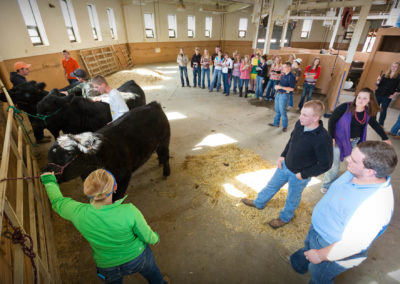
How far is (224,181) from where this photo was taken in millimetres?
3732

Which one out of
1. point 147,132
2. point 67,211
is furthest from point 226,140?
point 67,211

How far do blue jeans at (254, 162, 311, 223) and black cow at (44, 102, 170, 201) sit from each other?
6.13ft

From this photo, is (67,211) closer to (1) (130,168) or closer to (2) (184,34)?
(1) (130,168)

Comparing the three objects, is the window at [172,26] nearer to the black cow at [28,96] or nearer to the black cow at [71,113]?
the black cow at [28,96]

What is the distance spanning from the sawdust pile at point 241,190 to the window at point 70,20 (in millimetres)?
10249

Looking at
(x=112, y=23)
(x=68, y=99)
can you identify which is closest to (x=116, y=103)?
(x=68, y=99)

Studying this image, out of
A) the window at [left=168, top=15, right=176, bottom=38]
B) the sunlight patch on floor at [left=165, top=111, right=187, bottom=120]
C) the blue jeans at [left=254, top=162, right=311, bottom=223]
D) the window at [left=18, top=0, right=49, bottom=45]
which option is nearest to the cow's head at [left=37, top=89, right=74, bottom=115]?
the sunlight patch on floor at [left=165, top=111, right=187, bottom=120]

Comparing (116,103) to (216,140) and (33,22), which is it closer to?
(216,140)

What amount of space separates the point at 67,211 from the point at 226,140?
4111 millimetres

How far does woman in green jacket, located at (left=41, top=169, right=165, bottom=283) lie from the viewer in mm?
1376

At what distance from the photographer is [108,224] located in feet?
4.60

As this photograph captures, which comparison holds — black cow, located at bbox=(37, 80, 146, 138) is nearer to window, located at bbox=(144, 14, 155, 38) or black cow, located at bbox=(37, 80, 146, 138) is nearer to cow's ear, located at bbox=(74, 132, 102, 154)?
cow's ear, located at bbox=(74, 132, 102, 154)

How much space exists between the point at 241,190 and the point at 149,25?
57.5 ft

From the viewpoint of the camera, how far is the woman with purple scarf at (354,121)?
111 inches
